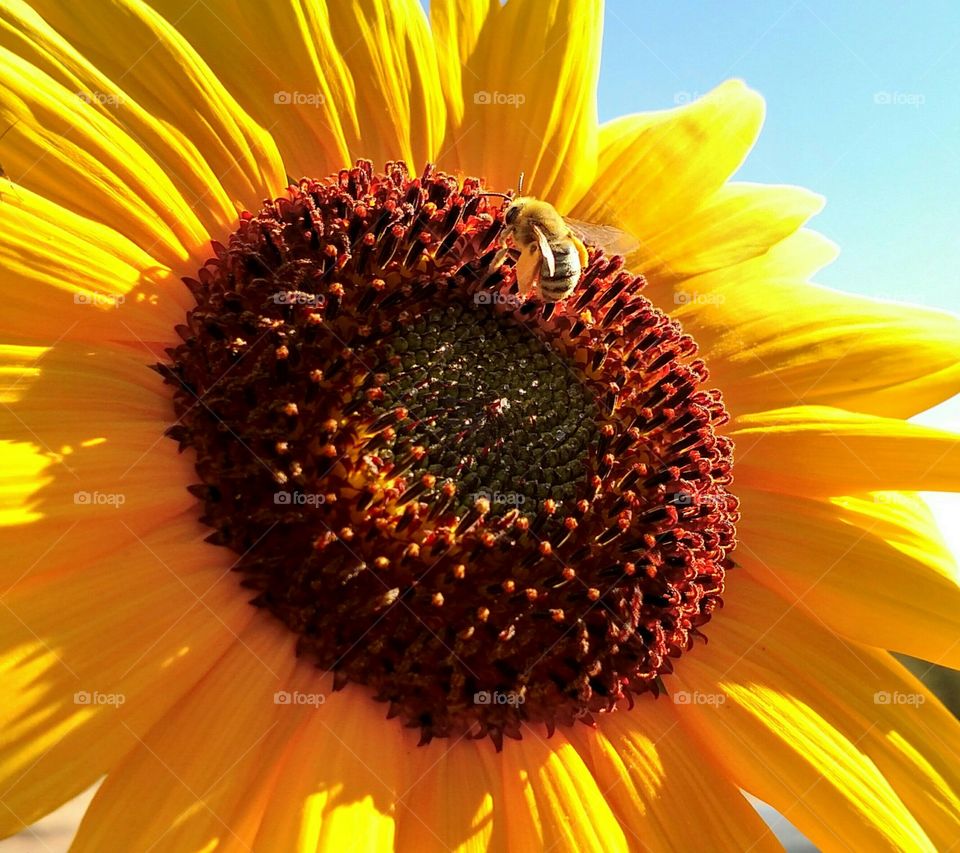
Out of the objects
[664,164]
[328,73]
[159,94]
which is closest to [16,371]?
[159,94]

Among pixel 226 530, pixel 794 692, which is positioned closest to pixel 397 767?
pixel 226 530

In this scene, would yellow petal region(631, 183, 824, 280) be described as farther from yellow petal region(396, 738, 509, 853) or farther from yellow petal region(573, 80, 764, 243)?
yellow petal region(396, 738, 509, 853)

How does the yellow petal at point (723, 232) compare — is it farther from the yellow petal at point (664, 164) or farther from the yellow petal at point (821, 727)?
the yellow petal at point (821, 727)

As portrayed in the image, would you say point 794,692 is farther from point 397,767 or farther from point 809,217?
point 809,217

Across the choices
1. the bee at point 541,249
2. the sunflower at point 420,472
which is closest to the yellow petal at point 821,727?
the sunflower at point 420,472

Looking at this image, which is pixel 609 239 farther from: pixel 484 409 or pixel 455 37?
pixel 484 409

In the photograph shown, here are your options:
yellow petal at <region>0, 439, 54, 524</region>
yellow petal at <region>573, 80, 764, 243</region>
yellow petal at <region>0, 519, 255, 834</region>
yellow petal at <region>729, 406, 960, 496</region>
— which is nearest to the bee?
yellow petal at <region>573, 80, 764, 243</region>
